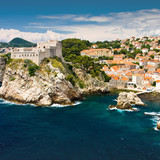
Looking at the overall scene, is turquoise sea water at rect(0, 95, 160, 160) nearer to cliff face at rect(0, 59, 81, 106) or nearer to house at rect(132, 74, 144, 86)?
cliff face at rect(0, 59, 81, 106)

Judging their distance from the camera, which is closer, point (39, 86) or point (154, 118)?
point (154, 118)

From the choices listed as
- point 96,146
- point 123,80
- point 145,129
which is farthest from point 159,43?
point 96,146

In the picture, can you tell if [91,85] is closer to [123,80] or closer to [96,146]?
[123,80]

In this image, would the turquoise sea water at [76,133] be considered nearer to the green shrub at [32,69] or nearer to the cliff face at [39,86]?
the cliff face at [39,86]

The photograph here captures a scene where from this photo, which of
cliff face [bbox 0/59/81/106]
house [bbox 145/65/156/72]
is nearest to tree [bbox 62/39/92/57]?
house [bbox 145/65/156/72]

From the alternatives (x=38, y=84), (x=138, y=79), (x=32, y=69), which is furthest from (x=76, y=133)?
(x=138, y=79)

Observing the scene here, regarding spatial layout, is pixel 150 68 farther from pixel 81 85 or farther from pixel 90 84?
pixel 81 85
